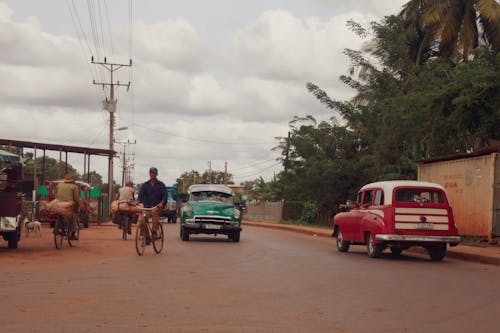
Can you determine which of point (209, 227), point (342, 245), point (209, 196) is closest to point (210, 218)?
point (209, 227)

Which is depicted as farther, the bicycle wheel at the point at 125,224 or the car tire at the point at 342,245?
the bicycle wheel at the point at 125,224

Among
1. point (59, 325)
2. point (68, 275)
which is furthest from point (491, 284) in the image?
point (59, 325)

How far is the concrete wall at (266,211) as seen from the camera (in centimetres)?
6133

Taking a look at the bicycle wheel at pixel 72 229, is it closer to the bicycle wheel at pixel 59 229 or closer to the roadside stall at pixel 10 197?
the bicycle wheel at pixel 59 229

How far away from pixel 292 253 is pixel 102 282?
8.76 meters

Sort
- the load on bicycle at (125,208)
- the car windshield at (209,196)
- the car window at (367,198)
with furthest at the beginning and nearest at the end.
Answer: the car windshield at (209,196), the load on bicycle at (125,208), the car window at (367,198)

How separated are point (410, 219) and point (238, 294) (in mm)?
8601

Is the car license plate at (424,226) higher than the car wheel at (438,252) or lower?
higher

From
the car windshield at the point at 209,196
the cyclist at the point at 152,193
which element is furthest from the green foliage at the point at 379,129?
the cyclist at the point at 152,193

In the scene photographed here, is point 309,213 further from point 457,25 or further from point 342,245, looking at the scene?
point 342,245

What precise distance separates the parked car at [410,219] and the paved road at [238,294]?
0.73m

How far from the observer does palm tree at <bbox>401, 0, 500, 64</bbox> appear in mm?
43188

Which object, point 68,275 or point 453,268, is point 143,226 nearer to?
point 68,275

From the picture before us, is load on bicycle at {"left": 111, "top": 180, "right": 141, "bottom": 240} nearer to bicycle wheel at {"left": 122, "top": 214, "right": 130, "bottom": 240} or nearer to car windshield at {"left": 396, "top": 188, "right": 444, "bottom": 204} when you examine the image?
bicycle wheel at {"left": 122, "top": 214, "right": 130, "bottom": 240}
